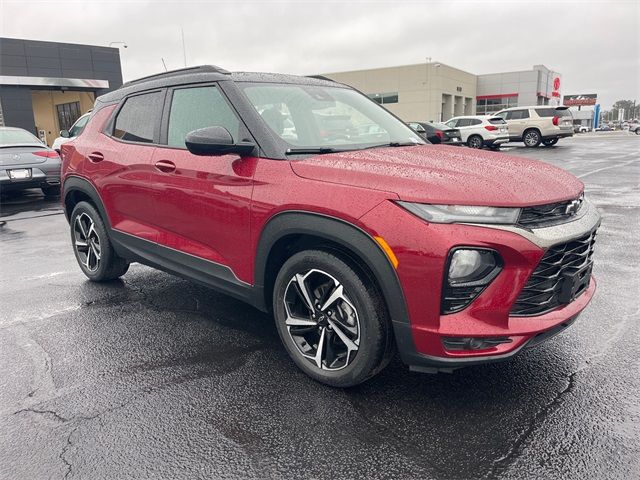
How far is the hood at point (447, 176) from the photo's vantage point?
2295 mm

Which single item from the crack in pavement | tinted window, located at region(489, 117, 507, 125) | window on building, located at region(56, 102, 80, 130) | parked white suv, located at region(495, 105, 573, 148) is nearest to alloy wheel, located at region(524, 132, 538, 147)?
parked white suv, located at region(495, 105, 573, 148)

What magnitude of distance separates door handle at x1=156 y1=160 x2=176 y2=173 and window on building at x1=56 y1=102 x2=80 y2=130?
34476 millimetres

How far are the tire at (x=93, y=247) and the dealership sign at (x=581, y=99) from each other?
326ft

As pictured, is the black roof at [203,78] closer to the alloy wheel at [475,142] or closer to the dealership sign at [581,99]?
the alloy wheel at [475,142]

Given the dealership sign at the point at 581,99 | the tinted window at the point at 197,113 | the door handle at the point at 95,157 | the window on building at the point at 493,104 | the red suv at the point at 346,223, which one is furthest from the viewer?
the dealership sign at the point at 581,99

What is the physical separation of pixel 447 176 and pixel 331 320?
1.00 m

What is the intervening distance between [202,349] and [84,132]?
272cm

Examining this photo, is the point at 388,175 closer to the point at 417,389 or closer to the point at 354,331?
the point at 354,331

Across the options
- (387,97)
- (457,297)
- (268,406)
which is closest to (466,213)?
(457,297)

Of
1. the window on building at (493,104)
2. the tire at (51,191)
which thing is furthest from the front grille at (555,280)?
the window on building at (493,104)

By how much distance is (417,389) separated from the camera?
278 centimetres

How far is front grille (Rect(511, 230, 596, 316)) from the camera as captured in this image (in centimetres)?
231

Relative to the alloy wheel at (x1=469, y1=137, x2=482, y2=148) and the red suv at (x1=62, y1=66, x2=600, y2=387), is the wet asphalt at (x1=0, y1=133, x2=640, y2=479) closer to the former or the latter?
the red suv at (x1=62, y1=66, x2=600, y2=387)

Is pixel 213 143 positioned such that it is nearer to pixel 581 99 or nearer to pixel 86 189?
pixel 86 189
